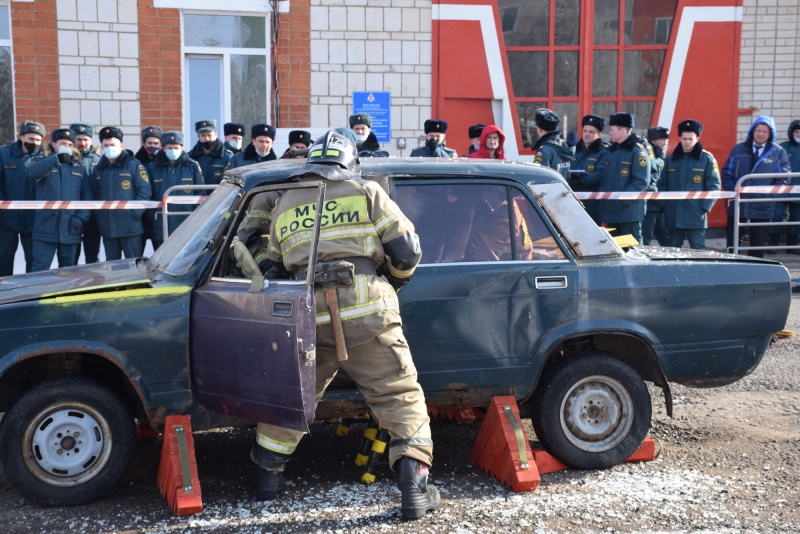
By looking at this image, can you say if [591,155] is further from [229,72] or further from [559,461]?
[559,461]

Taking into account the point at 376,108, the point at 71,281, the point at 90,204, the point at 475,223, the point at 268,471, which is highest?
the point at 376,108

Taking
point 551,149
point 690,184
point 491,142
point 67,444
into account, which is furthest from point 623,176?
point 67,444

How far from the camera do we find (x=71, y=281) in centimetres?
457

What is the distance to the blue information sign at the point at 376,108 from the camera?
12.2 meters

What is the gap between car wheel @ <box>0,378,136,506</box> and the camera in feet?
13.9

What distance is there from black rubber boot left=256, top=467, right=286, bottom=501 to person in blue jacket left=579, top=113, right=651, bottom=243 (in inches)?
230

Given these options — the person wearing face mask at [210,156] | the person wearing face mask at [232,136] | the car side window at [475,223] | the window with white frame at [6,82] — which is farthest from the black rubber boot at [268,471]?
the window with white frame at [6,82]

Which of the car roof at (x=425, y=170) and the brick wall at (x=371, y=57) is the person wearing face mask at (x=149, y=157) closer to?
the brick wall at (x=371, y=57)

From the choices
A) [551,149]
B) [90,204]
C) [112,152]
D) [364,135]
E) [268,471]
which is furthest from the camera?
[364,135]

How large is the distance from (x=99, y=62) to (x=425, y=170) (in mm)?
8034

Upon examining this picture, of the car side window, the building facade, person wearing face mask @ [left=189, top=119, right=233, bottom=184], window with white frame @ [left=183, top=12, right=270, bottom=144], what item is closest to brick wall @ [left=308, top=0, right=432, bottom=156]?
the building facade

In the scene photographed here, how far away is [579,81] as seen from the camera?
12961 mm

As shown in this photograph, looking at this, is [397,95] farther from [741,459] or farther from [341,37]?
[741,459]

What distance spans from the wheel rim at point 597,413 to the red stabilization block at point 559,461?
148 millimetres
